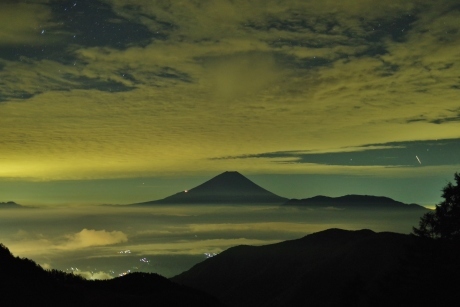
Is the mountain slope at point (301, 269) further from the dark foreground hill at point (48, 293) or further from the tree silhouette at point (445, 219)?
the dark foreground hill at point (48, 293)

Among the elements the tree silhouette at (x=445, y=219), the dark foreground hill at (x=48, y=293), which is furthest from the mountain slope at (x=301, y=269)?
the dark foreground hill at (x=48, y=293)

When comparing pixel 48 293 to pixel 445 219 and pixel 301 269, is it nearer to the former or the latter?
pixel 445 219

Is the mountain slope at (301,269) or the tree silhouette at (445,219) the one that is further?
the mountain slope at (301,269)

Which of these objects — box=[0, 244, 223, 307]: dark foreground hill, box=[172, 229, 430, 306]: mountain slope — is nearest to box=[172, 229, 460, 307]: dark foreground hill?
box=[172, 229, 430, 306]: mountain slope

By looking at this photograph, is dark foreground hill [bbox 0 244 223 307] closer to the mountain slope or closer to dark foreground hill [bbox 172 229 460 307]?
dark foreground hill [bbox 172 229 460 307]

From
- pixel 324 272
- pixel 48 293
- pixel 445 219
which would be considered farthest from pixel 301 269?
pixel 48 293

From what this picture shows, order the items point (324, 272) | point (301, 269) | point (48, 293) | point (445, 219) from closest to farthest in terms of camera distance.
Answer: point (48, 293)
point (445, 219)
point (324, 272)
point (301, 269)

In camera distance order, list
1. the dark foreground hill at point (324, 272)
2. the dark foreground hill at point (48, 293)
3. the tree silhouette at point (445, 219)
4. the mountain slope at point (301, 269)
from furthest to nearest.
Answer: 1. the mountain slope at point (301, 269)
2. the dark foreground hill at point (324, 272)
3. the tree silhouette at point (445, 219)
4. the dark foreground hill at point (48, 293)

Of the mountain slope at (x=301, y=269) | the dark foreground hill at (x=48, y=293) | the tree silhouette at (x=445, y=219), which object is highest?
the tree silhouette at (x=445, y=219)

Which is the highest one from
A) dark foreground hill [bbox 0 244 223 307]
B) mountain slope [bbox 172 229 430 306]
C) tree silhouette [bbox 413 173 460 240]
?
tree silhouette [bbox 413 173 460 240]
